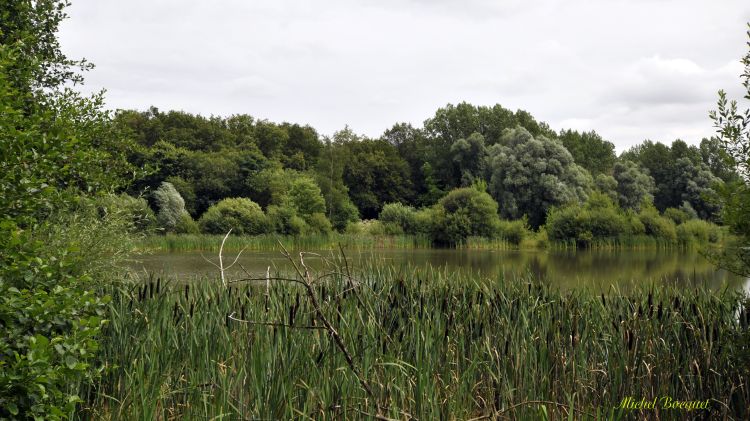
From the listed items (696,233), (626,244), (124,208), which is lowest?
(626,244)

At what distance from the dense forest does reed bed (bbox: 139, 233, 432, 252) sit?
48.2 inches

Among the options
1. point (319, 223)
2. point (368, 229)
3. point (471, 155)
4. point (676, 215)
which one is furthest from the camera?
point (471, 155)

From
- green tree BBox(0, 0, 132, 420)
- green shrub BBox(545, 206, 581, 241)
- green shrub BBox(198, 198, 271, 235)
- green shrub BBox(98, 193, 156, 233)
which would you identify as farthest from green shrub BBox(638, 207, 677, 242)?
green tree BBox(0, 0, 132, 420)

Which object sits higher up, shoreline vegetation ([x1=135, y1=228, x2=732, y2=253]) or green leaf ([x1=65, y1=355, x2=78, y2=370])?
green leaf ([x1=65, y1=355, x2=78, y2=370])

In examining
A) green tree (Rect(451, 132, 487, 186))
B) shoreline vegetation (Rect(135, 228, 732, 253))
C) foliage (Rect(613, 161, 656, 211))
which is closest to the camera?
shoreline vegetation (Rect(135, 228, 732, 253))

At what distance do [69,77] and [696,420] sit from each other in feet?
26.4

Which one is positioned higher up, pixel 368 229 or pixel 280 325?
pixel 280 325

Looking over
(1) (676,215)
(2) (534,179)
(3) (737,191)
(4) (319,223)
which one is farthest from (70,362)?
(1) (676,215)

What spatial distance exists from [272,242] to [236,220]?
11.2 ft

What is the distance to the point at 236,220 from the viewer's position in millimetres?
29469

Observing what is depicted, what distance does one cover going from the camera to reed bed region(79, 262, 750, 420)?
3.94m

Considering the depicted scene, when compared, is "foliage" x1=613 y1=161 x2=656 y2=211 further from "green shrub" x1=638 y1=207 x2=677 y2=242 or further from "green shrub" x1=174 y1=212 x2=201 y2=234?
"green shrub" x1=174 y1=212 x2=201 y2=234

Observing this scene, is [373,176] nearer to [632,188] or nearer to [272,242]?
[632,188]

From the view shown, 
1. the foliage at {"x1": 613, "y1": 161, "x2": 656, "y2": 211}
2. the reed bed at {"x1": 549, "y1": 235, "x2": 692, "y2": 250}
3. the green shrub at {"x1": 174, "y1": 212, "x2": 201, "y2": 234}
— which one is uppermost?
the foliage at {"x1": 613, "y1": 161, "x2": 656, "y2": 211}
